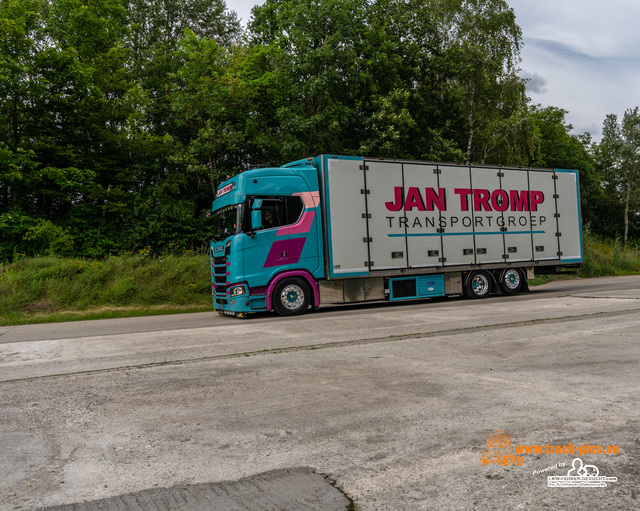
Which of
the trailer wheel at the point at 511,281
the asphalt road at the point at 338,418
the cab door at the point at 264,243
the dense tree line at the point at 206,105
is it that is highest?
the dense tree line at the point at 206,105

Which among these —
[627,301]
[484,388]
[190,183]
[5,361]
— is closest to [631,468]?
[484,388]

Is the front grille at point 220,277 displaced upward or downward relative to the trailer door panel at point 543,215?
downward

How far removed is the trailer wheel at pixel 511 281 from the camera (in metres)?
17.2

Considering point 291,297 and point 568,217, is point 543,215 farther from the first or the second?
point 291,297

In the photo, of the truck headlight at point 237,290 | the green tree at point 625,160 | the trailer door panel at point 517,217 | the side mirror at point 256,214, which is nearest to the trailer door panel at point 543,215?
the trailer door panel at point 517,217

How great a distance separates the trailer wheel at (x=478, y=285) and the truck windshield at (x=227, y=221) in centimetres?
755

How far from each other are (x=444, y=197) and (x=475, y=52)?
17.9 meters

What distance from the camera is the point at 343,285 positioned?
47.3 feet

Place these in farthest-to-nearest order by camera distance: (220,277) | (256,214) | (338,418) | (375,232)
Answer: (375,232), (220,277), (256,214), (338,418)

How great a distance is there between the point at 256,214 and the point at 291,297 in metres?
2.32

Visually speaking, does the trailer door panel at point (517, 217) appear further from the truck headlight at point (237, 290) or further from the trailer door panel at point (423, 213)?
the truck headlight at point (237, 290)

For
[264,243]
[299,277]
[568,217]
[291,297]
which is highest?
[568,217]

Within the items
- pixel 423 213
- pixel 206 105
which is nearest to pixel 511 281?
pixel 423 213

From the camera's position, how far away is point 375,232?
48.2 feet
